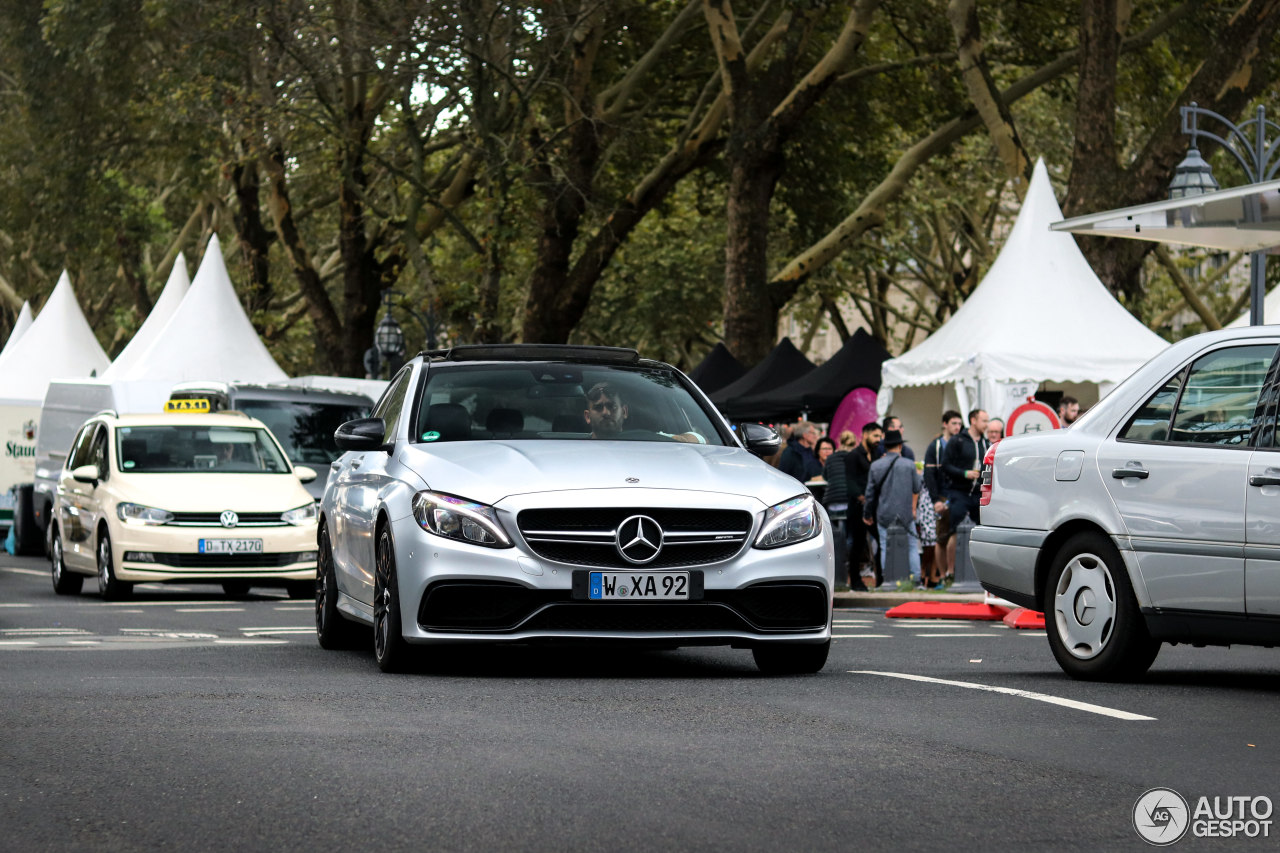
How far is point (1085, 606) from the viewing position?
1012 cm

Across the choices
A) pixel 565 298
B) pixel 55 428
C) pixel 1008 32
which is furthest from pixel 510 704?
pixel 1008 32

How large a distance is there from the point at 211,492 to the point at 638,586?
32.8 feet

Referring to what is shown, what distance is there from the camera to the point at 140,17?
3684 cm

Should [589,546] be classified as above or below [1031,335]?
below

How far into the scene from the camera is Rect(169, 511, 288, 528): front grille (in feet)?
61.2

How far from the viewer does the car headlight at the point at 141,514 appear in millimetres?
18625

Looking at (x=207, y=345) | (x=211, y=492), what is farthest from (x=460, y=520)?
(x=207, y=345)

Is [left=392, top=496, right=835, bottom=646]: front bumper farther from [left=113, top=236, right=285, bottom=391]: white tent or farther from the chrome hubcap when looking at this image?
[left=113, top=236, right=285, bottom=391]: white tent

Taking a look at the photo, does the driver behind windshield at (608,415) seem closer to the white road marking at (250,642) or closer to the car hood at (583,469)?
the car hood at (583,469)

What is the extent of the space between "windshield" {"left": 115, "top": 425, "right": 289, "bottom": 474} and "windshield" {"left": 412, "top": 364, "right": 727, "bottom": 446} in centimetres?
896

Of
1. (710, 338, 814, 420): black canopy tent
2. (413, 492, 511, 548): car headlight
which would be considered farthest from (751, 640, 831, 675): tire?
(710, 338, 814, 420): black canopy tent

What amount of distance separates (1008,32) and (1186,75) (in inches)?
160

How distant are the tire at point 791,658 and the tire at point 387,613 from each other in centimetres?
169

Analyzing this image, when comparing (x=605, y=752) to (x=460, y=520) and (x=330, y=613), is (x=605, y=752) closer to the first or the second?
(x=460, y=520)
